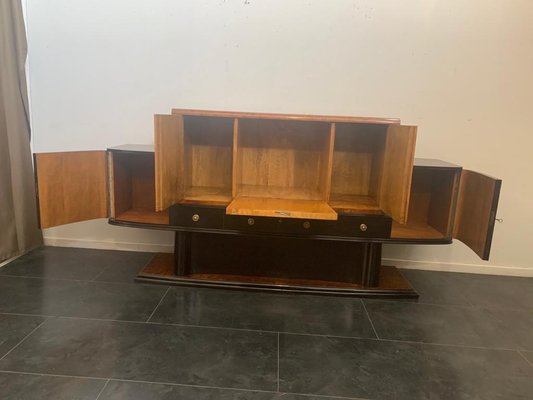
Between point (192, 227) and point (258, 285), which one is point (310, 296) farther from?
point (192, 227)

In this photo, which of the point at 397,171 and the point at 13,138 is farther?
the point at 13,138

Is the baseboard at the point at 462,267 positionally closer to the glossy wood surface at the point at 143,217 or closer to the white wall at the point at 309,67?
the white wall at the point at 309,67

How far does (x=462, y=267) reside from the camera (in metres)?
2.55

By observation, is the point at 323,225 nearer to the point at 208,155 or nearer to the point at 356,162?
the point at 356,162

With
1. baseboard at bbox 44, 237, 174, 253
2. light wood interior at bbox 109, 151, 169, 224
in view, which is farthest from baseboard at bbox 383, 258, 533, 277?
baseboard at bbox 44, 237, 174, 253

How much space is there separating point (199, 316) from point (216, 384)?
1.63 ft

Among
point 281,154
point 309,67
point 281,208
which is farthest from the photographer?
point 309,67

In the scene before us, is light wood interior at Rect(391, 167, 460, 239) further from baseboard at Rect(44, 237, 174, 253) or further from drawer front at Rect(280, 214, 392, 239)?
baseboard at Rect(44, 237, 174, 253)

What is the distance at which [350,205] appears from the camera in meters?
2.01

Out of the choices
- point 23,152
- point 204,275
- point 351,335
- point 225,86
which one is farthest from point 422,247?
point 23,152

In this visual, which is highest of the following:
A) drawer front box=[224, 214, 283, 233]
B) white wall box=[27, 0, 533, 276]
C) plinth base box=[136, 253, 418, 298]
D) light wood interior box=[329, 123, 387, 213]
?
white wall box=[27, 0, 533, 276]

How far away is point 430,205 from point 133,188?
6.09 feet

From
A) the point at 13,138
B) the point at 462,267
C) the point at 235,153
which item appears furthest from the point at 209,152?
the point at 462,267

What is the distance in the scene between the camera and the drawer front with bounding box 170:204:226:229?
195cm
